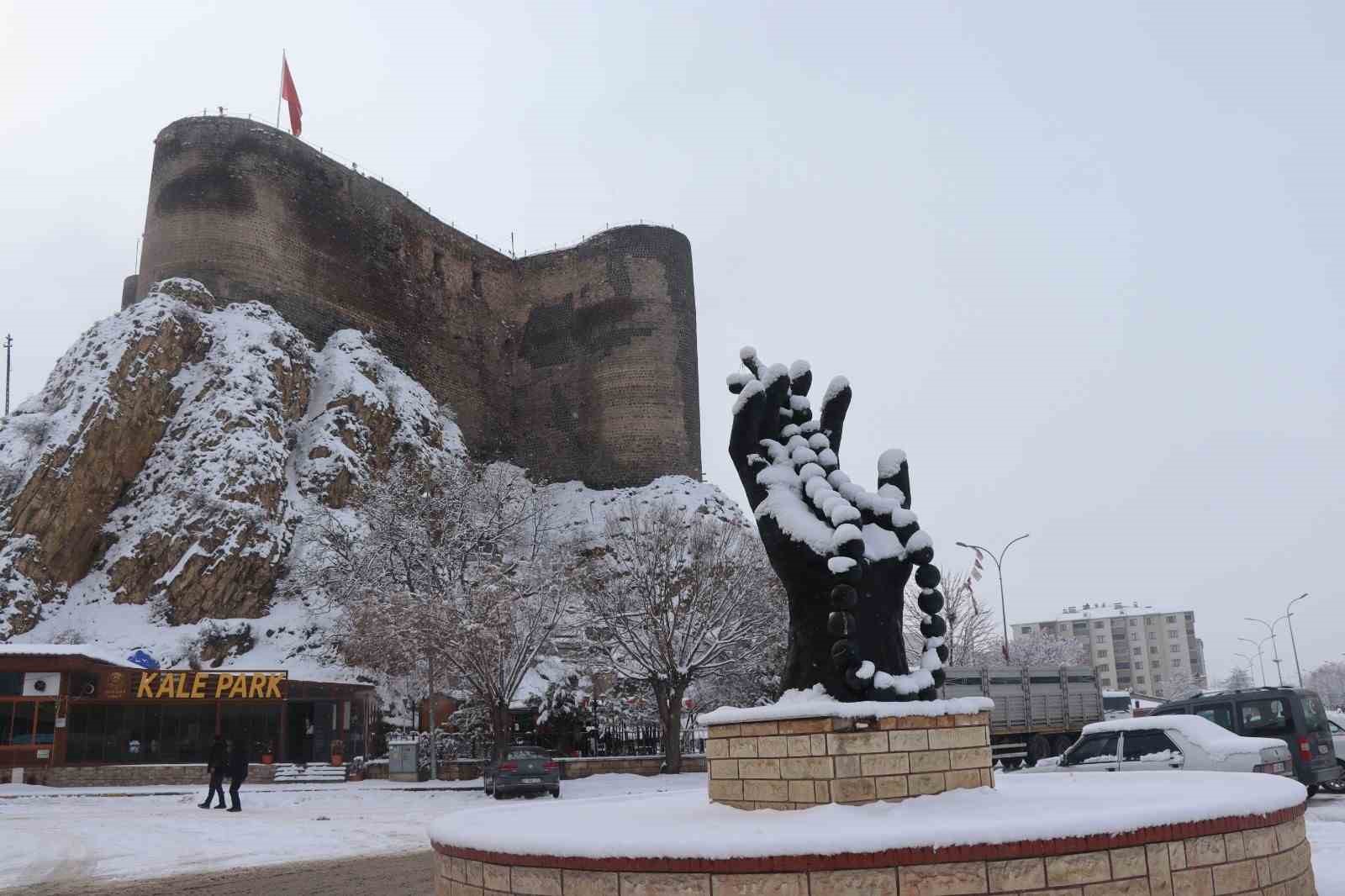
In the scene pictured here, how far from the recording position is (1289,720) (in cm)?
1384

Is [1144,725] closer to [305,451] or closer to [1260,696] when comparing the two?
[1260,696]

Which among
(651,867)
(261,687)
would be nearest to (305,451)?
(261,687)

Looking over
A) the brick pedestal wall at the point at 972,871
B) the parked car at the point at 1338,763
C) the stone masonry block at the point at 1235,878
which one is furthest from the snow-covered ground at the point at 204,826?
the parked car at the point at 1338,763

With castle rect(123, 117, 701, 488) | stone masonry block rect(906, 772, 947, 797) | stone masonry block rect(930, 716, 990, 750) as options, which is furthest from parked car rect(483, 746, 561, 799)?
castle rect(123, 117, 701, 488)

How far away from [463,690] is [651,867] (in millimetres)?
26463

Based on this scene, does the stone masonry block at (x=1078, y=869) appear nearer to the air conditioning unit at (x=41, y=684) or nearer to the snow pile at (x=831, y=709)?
the snow pile at (x=831, y=709)

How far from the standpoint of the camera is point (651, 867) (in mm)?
5320

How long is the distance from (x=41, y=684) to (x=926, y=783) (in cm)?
2820

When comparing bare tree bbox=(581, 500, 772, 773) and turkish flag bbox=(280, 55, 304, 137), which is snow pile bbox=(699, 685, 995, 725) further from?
turkish flag bbox=(280, 55, 304, 137)

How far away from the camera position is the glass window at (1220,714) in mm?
14539

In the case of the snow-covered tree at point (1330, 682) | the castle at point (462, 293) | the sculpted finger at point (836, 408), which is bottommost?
the snow-covered tree at point (1330, 682)

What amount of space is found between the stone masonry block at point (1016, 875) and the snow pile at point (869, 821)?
0.13m

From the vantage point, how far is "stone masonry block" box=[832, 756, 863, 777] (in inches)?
275

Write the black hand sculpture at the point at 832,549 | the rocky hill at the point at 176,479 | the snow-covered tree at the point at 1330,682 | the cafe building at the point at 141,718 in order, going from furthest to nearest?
1. the snow-covered tree at the point at 1330,682
2. the rocky hill at the point at 176,479
3. the cafe building at the point at 141,718
4. the black hand sculpture at the point at 832,549
